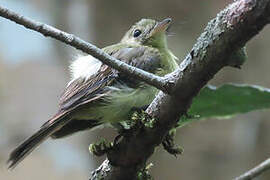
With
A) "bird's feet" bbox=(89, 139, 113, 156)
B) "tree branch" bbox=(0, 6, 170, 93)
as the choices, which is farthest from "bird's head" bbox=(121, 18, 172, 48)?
"tree branch" bbox=(0, 6, 170, 93)

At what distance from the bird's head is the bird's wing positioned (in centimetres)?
28

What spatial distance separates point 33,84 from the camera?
19.6 feet

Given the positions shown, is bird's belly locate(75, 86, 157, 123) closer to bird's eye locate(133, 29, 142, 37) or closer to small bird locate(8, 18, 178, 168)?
small bird locate(8, 18, 178, 168)

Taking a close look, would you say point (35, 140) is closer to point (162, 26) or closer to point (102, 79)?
point (102, 79)

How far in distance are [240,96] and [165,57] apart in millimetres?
764

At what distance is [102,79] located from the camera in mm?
2367

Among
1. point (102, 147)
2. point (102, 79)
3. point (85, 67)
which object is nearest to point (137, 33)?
point (85, 67)

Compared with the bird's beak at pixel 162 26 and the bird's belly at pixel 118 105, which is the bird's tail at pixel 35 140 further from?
the bird's beak at pixel 162 26

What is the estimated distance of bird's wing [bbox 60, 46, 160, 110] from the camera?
229 cm

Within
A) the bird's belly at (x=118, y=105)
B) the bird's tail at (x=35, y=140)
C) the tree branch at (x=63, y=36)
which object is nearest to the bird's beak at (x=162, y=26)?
the bird's belly at (x=118, y=105)

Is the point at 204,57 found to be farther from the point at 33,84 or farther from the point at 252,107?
the point at 33,84

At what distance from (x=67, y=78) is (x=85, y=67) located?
129 inches

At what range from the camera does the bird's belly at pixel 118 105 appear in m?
2.24

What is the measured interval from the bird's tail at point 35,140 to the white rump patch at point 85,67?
0.36 m
